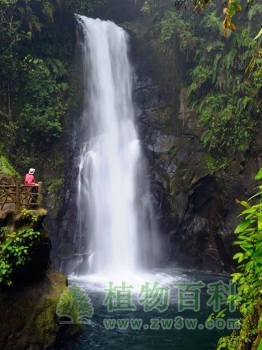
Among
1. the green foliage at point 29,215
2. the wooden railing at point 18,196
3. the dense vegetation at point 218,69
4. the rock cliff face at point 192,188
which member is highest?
the dense vegetation at point 218,69

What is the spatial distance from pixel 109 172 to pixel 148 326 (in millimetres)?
9523

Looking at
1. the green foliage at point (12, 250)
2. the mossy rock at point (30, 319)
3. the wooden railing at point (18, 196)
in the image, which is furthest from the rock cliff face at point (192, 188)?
the green foliage at point (12, 250)

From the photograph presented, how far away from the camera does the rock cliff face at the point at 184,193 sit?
16.5 m

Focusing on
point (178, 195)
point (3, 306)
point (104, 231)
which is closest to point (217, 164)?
point (178, 195)

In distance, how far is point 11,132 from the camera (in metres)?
15.9

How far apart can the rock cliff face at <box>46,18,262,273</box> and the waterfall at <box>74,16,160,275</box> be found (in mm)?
541

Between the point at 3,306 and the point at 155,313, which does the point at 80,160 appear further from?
the point at 3,306

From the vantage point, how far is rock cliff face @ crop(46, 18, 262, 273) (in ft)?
54.1

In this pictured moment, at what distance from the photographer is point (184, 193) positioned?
17.4 metres

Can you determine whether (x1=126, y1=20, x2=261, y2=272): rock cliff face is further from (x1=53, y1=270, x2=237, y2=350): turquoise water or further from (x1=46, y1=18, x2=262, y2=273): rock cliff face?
(x1=53, y1=270, x2=237, y2=350): turquoise water

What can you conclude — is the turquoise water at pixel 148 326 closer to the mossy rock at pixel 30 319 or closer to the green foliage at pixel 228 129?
the mossy rock at pixel 30 319

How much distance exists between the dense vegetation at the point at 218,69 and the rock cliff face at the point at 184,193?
2.66 feet

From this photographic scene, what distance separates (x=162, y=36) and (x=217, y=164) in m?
8.67

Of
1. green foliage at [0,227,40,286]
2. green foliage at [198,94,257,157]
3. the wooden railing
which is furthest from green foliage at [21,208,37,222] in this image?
green foliage at [198,94,257,157]
